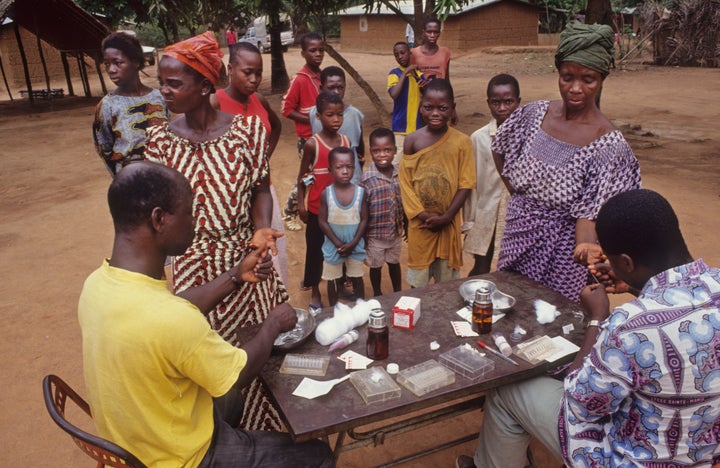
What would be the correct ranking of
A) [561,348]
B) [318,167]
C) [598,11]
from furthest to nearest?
[598,11]
[318,167]
[561,348]

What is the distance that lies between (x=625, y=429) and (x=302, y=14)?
425 inches

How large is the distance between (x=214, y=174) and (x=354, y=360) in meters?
1.12

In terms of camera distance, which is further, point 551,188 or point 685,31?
point 685,31

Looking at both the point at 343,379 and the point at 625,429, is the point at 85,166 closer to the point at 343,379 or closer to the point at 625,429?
the point at 343,379

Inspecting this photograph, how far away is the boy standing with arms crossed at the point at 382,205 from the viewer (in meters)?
4.13

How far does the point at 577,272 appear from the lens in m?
2.74

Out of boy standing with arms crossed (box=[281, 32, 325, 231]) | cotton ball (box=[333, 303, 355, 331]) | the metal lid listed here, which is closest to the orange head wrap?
cotton ball (box=[333, 303, 355, 331])

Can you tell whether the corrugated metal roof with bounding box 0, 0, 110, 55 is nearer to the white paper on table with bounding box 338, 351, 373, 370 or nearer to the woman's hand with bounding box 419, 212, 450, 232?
the woman's hand with bounding box 419, 212, 450, 232

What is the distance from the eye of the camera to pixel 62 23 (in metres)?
16.8

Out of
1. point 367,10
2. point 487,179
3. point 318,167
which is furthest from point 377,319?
point 367,10

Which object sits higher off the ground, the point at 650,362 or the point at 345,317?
the point at 650,362

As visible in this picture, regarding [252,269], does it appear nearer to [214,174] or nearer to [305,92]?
[214,174]

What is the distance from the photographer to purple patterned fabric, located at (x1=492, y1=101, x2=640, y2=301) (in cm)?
254

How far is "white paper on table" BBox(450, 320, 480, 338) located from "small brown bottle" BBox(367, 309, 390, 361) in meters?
0.38
